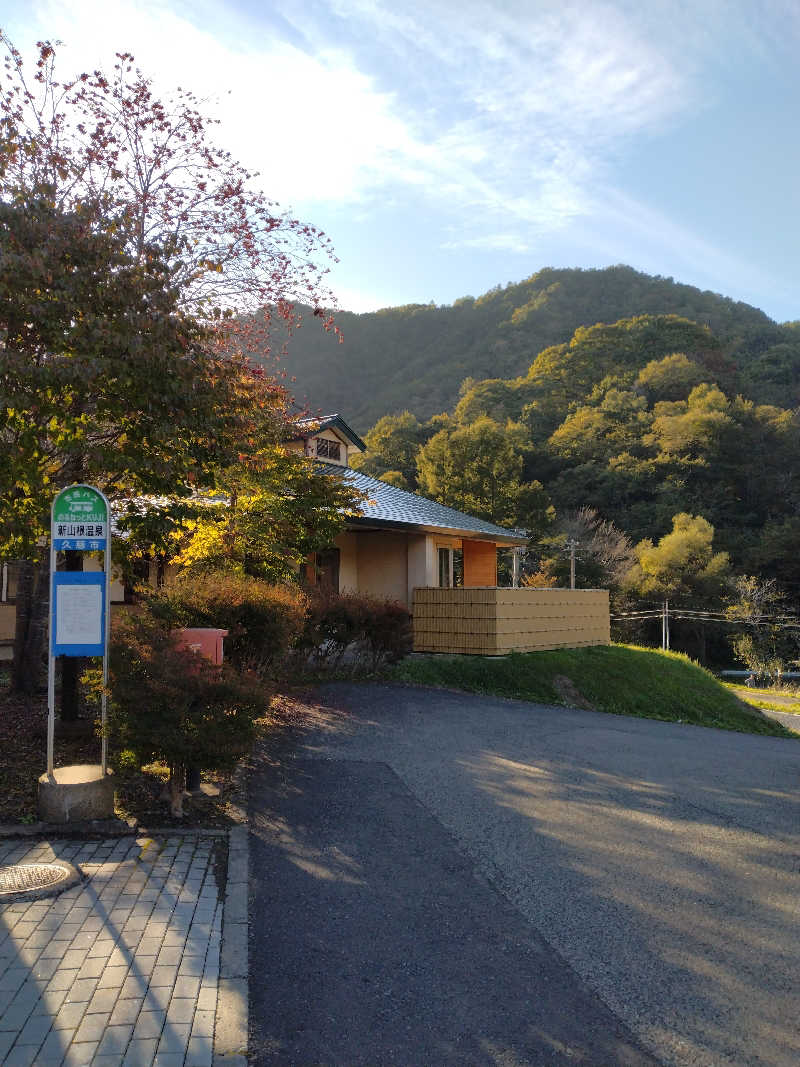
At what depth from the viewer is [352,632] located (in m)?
13.7

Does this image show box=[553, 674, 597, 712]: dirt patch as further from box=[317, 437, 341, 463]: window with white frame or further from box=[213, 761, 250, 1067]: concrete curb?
box=[213, 761, 250, 1067]: concrete curb

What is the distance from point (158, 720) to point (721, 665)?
150 feet

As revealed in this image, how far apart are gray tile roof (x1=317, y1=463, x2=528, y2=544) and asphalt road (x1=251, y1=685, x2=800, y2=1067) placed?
31.1 feet

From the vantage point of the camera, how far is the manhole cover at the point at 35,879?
4.51 metres

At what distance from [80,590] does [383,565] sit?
48.3 ft

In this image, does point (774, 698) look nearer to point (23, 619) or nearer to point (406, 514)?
point (406, 514)

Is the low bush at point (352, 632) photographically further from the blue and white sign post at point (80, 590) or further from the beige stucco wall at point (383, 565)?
the blue and white sign post at point (80, 590)

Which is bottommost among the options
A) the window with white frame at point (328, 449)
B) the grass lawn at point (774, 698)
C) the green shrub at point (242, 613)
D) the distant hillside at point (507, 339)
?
the grass lawn at point (774, 698)

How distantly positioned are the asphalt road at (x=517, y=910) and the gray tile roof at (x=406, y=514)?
31.1ft

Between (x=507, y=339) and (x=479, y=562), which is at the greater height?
(x=507, y=339)

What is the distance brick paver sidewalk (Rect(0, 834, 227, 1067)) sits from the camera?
10.1 feet

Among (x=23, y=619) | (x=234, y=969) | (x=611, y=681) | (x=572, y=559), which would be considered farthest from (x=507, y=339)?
(x=234, y=969)

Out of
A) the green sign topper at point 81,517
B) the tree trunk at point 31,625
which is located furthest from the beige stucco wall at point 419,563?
the green sign topper at point 81,517

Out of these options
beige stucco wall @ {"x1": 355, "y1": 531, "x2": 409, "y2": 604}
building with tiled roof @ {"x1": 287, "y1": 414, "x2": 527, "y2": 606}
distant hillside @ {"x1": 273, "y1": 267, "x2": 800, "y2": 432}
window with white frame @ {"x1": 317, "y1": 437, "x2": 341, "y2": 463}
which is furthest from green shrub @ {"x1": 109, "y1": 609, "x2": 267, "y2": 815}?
distant hillside @ {"x1": 273, "y1": 267, "x2": 800, "y2": 432}
